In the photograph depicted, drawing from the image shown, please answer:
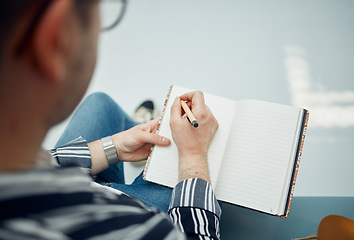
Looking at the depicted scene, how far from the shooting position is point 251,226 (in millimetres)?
816

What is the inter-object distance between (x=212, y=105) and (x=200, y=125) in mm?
98

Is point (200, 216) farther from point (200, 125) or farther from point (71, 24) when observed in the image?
point (71, 24)

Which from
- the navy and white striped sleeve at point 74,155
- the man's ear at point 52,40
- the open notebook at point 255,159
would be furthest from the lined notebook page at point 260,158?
the man's ear at point 52,40

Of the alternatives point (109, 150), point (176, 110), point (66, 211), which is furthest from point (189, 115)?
point (66, 211)

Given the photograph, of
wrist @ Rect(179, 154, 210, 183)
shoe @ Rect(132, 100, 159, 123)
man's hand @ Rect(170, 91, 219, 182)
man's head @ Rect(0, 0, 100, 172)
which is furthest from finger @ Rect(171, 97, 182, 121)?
shoe @ Rect(132, 100, 159, 123)

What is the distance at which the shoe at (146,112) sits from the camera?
3.91ft

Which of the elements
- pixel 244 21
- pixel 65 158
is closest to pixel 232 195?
pixel 65 158

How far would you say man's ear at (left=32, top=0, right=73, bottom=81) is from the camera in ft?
0.72

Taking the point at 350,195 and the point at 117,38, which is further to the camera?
the point at 117,38

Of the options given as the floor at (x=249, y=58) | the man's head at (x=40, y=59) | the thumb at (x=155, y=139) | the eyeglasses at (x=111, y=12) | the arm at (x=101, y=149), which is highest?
the floor at (x=249, y=58)

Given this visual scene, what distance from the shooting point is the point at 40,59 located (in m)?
0.23

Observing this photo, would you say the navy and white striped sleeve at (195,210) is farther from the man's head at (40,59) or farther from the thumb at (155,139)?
the man's head at (40,59)

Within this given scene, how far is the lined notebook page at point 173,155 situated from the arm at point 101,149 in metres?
0.03

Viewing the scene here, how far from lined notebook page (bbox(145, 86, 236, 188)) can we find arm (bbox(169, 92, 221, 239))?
0.07 feet
